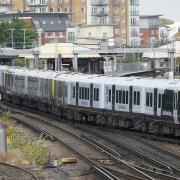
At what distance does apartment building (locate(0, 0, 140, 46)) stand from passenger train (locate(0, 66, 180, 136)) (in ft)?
340

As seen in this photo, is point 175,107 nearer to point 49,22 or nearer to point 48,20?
point 48,20

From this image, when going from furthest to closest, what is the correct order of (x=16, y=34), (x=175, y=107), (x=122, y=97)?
(x=16, y=34) → (x=122, y=97) → (x=175, y=107)

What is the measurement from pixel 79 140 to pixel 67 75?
46.8 feet

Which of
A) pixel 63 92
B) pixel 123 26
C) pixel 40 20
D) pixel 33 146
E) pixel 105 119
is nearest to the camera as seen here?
pixel 33 146

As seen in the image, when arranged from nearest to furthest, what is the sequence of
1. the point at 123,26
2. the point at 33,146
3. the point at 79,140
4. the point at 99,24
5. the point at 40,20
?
A: the point at 33,146
the point at 79,140
the point at 40,20
the point at 99,24
the point at 123,26

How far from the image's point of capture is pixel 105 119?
131 feet

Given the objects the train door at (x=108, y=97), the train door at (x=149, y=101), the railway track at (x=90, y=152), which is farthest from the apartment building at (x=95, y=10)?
the train door at (x=149, y=101)

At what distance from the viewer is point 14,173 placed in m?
22.2

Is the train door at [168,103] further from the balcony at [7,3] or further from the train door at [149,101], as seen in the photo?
the balcony at [7,3]

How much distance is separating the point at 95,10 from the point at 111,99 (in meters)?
120

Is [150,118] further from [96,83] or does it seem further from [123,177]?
[123,177]

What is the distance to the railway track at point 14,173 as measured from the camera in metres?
21.2

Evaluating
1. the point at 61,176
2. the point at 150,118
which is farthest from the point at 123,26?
the point at 61,176

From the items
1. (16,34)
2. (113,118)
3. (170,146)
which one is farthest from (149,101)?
(16,34)
